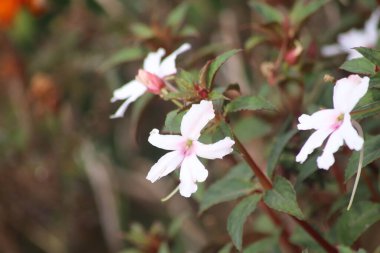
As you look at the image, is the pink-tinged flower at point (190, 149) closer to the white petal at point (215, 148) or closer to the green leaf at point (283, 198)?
the white petal at point (215, 148)

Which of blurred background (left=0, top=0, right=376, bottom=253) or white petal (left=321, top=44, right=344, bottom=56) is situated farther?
blurred background (left=0, top=0, right=376, bottom=253)

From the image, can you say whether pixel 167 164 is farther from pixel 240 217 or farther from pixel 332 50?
pixel 332 50

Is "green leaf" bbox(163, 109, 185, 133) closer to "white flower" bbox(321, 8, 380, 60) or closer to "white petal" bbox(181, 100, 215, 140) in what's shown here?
"white petal" bbox(181, 100, 215, 140)

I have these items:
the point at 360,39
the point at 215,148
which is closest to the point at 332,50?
the point at 360,39

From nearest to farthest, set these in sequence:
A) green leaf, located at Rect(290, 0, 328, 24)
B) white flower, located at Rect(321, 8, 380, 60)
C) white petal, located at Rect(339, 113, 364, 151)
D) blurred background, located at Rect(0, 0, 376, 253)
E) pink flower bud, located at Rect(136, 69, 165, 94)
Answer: white petal, located at Rect(339, 113, 364, 151)
pink flower bud, located at Rect(136, 69, 165, 94)
green leaf, located at Rect(290, 0, 328, 24)
white flower, located at Rect(321, 8, 380, 60)
blurred background, located at Rect(0, 0, 376, 253)

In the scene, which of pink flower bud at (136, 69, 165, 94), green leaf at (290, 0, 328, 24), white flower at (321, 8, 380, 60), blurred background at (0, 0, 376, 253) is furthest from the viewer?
blurred background at (0, 0, 376, 253)

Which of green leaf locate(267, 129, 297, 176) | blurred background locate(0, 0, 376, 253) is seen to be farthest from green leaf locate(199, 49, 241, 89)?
blurred background locate(0, 0, 376, 253)

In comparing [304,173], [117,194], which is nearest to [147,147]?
[117,194]
